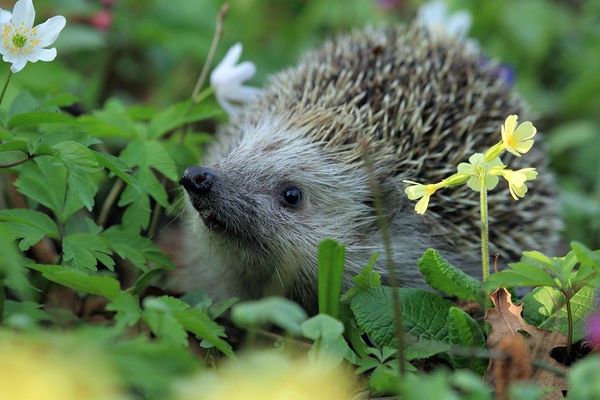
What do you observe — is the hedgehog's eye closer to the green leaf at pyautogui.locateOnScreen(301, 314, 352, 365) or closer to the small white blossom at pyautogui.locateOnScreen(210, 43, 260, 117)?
the small white blossom at pyautogui.locateOnScreen(210, 43, 260, 117)

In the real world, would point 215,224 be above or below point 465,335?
above

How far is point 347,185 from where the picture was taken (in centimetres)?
253

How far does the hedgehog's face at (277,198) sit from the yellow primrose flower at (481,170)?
667mm

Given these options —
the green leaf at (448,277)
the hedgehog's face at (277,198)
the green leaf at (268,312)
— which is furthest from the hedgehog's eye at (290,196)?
the green leaf at (268,312)

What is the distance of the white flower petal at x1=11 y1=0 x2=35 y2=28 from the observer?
1.96 m

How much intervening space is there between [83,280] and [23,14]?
27.8 inches

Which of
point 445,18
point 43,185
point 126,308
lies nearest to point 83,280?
point 126,308

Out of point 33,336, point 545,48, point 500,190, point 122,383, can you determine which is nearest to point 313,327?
point 122,383

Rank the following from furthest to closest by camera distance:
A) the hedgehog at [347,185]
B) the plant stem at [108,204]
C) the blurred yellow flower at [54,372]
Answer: the plant stem at [108,204], the hedgehog at [347,185], the blurred yellow flower at [54,372]

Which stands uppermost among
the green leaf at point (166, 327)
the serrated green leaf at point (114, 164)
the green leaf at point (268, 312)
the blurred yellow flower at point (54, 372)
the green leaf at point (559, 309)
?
the serrated green leaf at point (114, 164)

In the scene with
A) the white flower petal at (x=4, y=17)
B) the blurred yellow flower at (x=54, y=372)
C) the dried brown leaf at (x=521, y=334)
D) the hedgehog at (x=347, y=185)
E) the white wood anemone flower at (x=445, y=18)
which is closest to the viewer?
the blurred yellow flower at (x=54, y=372)

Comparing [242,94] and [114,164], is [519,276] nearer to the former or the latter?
[114,164]

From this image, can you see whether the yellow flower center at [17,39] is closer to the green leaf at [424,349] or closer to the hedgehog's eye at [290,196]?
the hedgehog's eye at [290,196]

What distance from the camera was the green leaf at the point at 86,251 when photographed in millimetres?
1927
